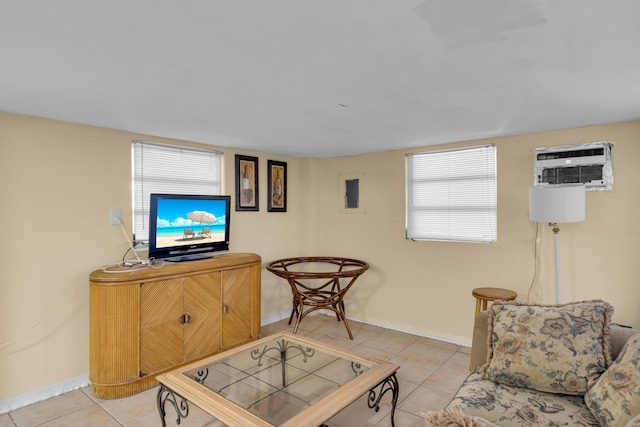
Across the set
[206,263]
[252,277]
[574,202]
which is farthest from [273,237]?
[574,202]

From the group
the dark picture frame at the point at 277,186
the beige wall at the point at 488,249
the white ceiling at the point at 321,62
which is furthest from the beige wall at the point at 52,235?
the beige wall at the point at 488,249

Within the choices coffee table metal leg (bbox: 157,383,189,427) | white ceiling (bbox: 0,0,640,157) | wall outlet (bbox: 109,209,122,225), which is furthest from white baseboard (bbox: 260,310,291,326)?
white ceiling (bbox: 0,0,640,157)

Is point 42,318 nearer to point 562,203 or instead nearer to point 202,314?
point 202,314

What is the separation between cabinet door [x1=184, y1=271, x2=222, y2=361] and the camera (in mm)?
3100

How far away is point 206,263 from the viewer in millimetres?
3236

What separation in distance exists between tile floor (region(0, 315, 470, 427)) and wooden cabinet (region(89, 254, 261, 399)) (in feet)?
0.58

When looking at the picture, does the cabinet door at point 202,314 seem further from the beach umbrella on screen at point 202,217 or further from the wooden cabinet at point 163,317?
the beach umbrella on screen at point 202,217

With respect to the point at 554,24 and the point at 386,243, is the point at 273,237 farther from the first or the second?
the point at 554,24

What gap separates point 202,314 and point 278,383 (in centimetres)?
129

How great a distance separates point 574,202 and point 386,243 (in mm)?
1999

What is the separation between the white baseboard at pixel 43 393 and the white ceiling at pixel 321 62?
6.74 feet

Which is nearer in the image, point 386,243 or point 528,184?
point 528,184

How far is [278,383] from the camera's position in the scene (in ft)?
7.25

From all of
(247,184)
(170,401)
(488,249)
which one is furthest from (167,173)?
(488,249)
